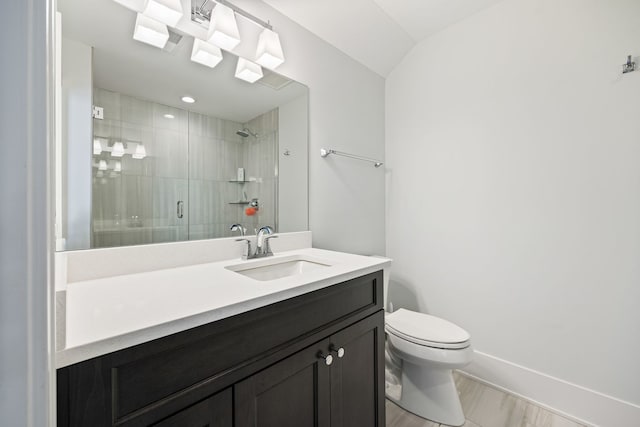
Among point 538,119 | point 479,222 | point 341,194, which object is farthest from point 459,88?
point 341,194

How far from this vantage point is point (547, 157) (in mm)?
1494

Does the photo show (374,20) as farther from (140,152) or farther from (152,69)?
(140,152)

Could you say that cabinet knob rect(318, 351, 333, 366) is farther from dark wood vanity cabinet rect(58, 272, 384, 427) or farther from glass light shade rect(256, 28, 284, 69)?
glass light shade rect(256, 28, 284, 69)

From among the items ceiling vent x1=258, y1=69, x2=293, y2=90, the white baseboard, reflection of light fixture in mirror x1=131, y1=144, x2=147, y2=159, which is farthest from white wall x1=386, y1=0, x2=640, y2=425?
reflection of light fixture in mirror x1=131, y1=144, x2=147, y2=159

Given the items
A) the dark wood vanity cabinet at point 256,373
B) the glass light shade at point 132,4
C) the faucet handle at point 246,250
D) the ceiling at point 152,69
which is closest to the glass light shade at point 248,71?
→ the ceiling at point 152,69

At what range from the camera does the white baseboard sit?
1295 mm

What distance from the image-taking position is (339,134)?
5.91 ft

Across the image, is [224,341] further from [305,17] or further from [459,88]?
[459,88]

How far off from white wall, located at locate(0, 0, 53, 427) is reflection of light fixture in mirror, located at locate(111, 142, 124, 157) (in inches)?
34.5

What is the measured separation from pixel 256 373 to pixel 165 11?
53.1 inches

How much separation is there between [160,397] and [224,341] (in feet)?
0.52

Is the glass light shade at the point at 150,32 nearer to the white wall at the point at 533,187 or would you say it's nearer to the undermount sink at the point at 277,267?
the undermount sink at the point at 277,267

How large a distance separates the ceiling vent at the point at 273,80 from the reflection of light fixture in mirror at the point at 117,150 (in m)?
0.75

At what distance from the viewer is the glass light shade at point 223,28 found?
1.17 meters
